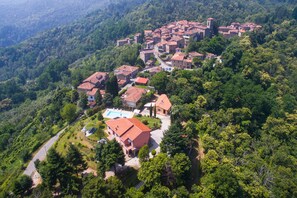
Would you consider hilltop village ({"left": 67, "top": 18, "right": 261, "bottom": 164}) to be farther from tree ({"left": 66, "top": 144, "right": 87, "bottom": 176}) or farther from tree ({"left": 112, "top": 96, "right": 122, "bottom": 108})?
tree ({"left": 66, "top": 144, "right": 87, "bottom": 176})

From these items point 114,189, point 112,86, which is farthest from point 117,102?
point 114,189

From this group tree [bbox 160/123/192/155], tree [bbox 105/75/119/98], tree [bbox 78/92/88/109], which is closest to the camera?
tree [bbox 160/123/192/155]

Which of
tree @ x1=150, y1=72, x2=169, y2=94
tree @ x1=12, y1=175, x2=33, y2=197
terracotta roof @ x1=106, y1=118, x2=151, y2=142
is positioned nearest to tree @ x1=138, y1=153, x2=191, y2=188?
terracotta roof @ x1=106, y1=118, x2=151, y2=142

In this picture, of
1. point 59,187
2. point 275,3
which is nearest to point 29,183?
point 59,187

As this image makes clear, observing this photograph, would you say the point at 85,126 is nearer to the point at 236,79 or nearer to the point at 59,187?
the point at 59,187

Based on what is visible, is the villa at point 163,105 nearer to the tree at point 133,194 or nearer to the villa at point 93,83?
the villa at point 93,83

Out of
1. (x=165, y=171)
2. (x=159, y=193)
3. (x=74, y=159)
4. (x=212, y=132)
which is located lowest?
(x=212, y=132)

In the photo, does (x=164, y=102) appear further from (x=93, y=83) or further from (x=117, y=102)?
(x=93, y=83)
